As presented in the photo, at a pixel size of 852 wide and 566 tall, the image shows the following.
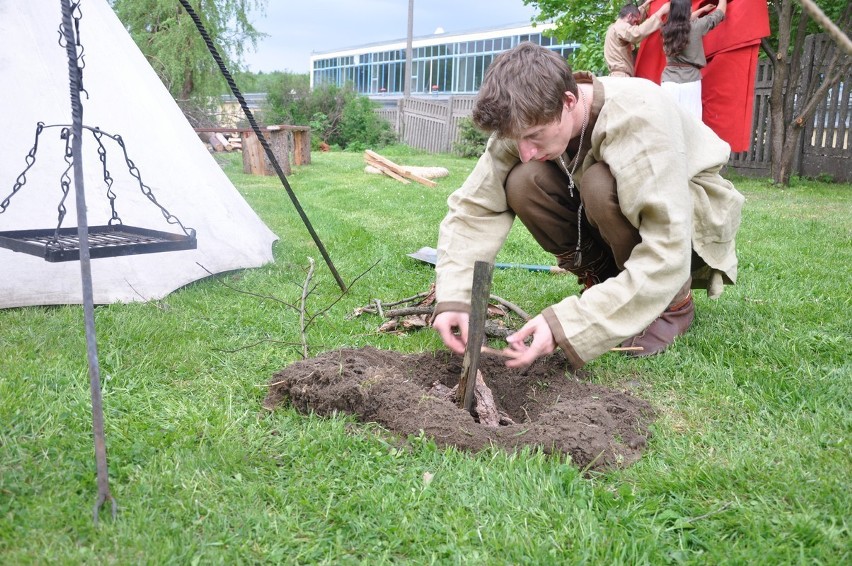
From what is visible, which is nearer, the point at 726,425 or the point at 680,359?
the point at 726,425

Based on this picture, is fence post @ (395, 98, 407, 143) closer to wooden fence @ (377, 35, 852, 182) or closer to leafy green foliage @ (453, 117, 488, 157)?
leafy green foliage @ (453, 117, 488, 157)

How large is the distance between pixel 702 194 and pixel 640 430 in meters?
0.98

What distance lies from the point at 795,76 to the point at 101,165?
915 centimetres

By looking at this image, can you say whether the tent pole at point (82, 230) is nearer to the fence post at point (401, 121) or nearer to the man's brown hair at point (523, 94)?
the man's brown hair at point (523, 94)

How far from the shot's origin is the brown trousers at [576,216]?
2.53 metres

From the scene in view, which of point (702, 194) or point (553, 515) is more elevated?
point (702, 194)

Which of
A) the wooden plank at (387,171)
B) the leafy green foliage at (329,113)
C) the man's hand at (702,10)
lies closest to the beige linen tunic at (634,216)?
the man's hand at (702,10)

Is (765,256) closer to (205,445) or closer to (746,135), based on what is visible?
(746,135)

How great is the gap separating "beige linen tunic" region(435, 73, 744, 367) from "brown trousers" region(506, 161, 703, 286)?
0.31 ft

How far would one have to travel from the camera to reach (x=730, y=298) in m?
3.84

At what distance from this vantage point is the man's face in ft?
7.27

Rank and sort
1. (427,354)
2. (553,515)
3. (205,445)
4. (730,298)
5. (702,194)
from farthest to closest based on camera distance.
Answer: (730,298)
(427,354)
(702,194)
(205,445)
(553,515)

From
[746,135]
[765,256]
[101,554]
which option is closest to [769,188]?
[746,135]

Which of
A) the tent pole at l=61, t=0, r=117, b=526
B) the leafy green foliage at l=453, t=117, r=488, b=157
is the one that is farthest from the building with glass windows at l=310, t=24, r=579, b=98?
the tent pole at l=61, t=0, r=117, b=526
